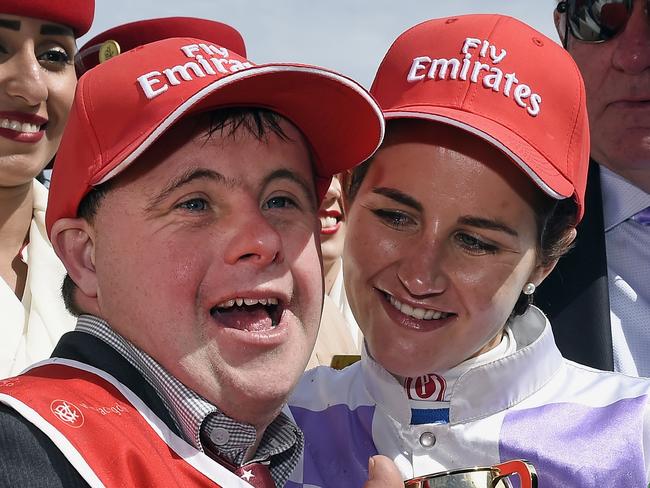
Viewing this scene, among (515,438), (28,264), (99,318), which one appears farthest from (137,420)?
(28,264)

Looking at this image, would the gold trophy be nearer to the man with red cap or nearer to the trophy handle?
the trophy handle

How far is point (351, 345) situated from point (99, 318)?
2.19 meters

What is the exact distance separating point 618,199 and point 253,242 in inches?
77.1

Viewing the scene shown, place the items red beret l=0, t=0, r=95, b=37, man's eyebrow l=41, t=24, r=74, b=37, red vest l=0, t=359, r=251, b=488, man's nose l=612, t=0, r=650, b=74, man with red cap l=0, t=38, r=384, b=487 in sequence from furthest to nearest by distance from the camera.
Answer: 1. man's eyebrow l=41, t=24, r=74, b=37
2. red beret l=0, t=0, r=95, b=37
3. man's nose l=612, t=0, r=650, b=74
4. man with red cap l=0, t=38, r=384, b=487
5. red vest l=0, t=359, r=251, b=488

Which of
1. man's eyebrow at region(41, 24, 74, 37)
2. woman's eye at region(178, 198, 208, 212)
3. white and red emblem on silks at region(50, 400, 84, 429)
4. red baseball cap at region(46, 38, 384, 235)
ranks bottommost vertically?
man's eyebrow at region(41, 24, 74, 37)

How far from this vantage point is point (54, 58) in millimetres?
3945

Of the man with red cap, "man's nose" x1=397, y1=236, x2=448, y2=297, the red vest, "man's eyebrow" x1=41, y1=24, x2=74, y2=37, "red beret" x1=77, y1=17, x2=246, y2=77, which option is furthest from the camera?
"red beret" x1=77, y1=17, x2=246, y2=77

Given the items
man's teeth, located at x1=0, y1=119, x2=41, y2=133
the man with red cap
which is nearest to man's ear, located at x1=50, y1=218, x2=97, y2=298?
the man with red cap

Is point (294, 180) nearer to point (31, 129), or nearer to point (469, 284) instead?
point (469, 284)

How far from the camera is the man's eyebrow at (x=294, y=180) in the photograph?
2072 millimetres

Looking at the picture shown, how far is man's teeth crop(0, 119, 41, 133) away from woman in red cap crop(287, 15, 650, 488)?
154 centimetres

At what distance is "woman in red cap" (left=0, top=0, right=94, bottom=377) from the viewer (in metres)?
3.56

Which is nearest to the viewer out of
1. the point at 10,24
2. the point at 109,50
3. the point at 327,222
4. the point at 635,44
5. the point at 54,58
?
the point at 635,44

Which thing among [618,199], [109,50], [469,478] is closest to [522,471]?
[469,478]
